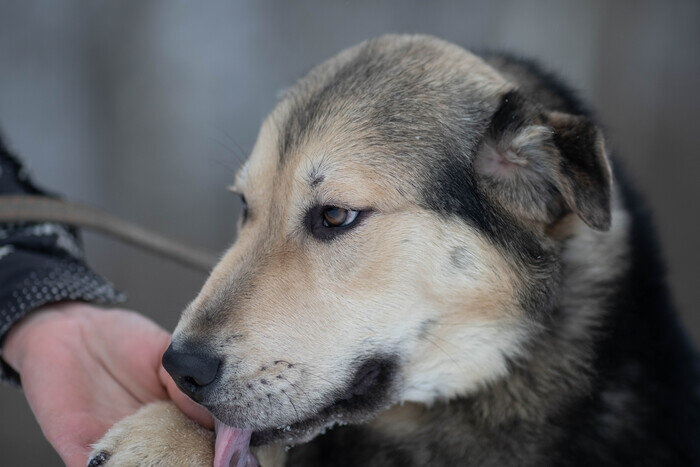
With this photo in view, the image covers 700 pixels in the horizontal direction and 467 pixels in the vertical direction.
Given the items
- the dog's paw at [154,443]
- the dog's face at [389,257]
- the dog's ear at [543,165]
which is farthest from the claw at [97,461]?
the dog's ear at [543,165]

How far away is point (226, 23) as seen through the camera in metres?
8.28

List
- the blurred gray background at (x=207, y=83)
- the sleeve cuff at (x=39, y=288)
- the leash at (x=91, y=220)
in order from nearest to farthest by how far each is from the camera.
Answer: the sleeve cuff at (x=39, y=288)
the leash at (x=91, y=220)
the blurred gray background at (x=207, y=83)

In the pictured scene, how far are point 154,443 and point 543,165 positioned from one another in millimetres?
1478

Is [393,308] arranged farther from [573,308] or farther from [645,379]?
[645,379]

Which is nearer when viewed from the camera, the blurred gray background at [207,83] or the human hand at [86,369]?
the human hand at [86,369]

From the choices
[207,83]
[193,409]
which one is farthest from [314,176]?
[207,83]

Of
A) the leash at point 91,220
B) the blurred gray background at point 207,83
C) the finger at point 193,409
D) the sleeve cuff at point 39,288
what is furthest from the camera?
the blurred gray background at point 207,83

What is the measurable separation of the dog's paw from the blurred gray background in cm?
498

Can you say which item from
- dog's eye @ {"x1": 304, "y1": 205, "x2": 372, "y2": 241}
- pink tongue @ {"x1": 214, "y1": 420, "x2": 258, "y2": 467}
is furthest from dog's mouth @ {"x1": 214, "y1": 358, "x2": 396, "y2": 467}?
dog's eye @ {"x1": 304, "y1": 205, "x2": 372, "y2": 241}

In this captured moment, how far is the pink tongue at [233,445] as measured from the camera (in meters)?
2.01

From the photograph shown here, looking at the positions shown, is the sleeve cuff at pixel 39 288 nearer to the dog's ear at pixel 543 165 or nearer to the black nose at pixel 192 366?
the black nose at pixel 192 366

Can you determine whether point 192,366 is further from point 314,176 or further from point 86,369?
point 314,176

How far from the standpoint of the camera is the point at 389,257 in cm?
211

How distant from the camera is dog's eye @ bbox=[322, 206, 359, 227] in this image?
7.02 ft
